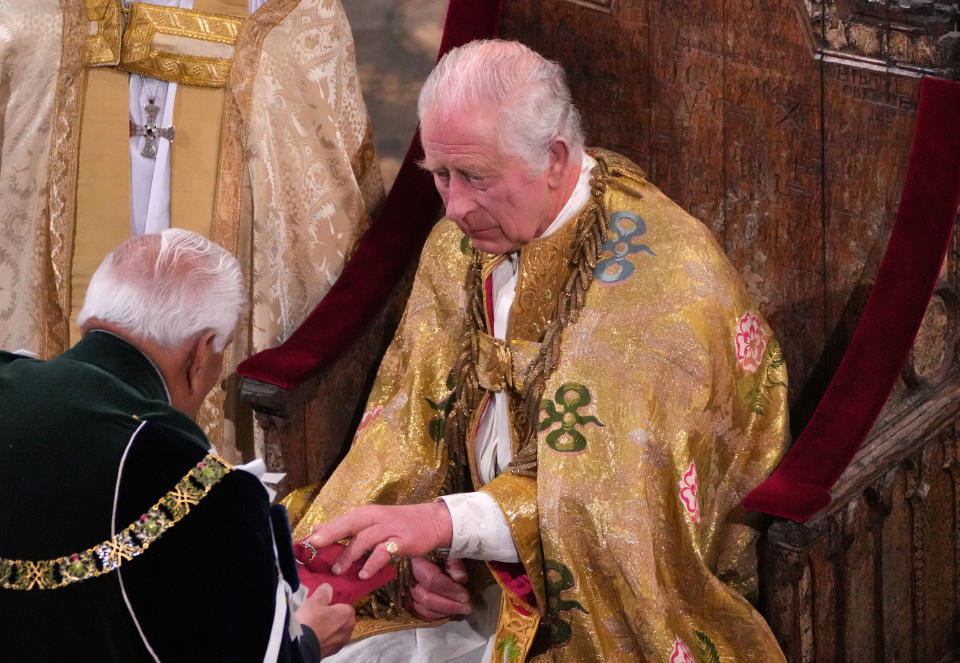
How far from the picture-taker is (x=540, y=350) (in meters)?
2.60

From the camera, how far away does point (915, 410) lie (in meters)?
2.57

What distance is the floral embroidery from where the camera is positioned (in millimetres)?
2602

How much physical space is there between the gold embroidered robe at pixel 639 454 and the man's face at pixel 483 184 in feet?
0.29

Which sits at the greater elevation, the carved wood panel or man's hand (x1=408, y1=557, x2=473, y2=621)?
the carved wood panel

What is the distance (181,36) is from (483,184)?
139cm

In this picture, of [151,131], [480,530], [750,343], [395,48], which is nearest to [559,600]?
[480,530]

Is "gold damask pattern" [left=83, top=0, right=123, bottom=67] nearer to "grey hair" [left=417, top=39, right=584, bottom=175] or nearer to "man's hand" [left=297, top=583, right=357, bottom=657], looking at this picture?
"grey hair" [left=417, top=39, right=584, bottom=175]

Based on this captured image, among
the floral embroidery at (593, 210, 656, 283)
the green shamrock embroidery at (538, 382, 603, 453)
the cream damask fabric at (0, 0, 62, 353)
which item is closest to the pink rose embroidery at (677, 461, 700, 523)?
the green shamrock embroidery at (538, 382, 603, 453)

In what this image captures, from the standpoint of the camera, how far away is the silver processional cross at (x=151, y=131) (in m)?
3.59

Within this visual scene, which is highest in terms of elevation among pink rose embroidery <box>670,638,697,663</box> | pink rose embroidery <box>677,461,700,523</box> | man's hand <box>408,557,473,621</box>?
pink rose embroidery <box>677,461,700,523</box>

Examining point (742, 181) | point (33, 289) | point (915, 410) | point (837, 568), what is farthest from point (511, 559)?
point (33, 289)

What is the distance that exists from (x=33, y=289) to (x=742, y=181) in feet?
6.54

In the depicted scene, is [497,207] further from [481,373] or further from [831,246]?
[831,246]

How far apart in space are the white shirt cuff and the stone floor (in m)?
2.28
